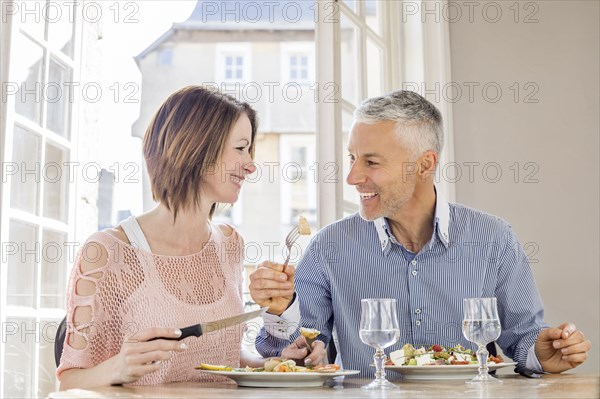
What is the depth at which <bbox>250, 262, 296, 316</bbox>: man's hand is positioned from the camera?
163 cm

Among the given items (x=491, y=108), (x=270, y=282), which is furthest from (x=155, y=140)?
(x=491, y=108)

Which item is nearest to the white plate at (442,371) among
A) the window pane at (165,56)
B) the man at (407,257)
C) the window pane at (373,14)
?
the man at (407,257)

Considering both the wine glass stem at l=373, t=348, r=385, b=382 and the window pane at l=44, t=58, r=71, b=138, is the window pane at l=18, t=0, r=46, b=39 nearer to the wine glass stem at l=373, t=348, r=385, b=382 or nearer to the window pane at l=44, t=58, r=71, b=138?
the window pane at l=44, t=58, r=71, b=138

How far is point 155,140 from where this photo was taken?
6.37 feet

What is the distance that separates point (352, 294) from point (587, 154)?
143 cm

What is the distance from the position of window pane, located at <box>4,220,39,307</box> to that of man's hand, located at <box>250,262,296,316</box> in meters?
0.81

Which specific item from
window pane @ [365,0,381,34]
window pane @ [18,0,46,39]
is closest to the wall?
window pane @ [365,0,381,34]

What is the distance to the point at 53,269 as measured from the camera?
2.42m

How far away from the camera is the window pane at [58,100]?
2436mm

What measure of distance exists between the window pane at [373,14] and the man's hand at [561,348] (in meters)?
1.60

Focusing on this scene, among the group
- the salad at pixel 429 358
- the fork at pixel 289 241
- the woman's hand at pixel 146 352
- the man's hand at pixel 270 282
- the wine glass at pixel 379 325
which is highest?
the fork at pixel 289 241

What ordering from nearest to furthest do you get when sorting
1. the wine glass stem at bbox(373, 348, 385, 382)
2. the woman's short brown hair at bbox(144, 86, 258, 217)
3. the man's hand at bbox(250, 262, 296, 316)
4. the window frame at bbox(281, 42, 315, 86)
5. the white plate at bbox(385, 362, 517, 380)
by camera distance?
1. the wine glass stem at bbox(373, 348, 385, 382)
2. the white plate at bbox(385, 362, 517, 380)
3. the man's hand at bbox(250, 262, 296, 316)
4. the woman's short brown hair at bbox(144, 86, 258, 217)
5. the window frame at bbox(281, 42, 315, 86)

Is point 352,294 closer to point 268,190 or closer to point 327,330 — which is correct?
point 327,330

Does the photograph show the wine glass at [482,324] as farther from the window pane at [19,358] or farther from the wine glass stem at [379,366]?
the window pane at [19,358]
